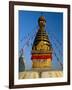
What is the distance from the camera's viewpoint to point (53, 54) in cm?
219

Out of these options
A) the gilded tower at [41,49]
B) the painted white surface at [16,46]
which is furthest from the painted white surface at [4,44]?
the gilded tower at [41,49]

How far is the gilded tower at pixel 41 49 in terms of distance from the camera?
84.1 inches

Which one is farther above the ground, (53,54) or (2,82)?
(53,54)

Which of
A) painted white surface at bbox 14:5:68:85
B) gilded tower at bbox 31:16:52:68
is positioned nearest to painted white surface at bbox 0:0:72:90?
painted white surface at bbox 14:5:68:85

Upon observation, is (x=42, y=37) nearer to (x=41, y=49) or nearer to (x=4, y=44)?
(x=41, y=49)

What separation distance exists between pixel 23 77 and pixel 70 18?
0.71 metres

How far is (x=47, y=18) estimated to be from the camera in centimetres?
217

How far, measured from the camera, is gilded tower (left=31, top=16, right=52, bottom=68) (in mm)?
2136

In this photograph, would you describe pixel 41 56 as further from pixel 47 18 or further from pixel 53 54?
pixel 47 18

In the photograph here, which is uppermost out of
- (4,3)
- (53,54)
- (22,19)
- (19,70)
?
(4,3)

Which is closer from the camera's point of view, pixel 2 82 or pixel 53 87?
pixel 2 82

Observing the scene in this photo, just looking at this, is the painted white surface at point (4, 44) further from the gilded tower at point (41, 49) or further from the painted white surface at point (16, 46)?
the gilded tower at point (41, 49)

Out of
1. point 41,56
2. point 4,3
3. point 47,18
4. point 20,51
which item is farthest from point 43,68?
point 4,3

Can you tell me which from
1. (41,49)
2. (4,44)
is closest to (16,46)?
(4,44)
